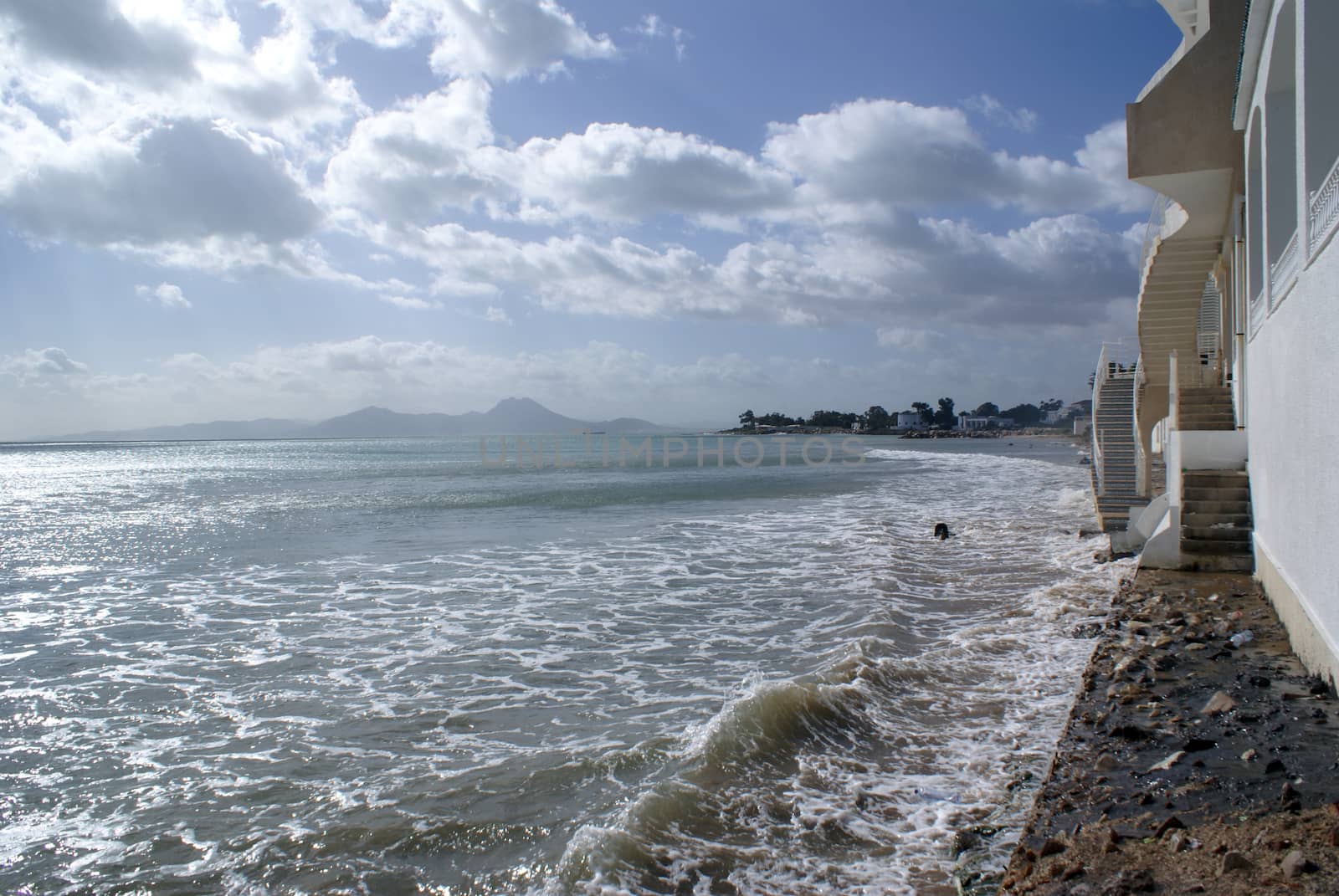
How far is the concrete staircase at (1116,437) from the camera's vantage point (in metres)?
20.6

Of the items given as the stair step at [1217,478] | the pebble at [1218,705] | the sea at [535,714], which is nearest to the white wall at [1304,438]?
the pebble at [1218,705]

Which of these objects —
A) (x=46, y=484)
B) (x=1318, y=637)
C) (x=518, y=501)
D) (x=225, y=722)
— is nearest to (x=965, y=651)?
(x=1318, y=637)

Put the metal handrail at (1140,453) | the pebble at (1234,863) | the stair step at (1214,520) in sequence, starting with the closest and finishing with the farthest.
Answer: the pebble at (1234,863) < the stair step at (1214,520) < the metal handrail at (1140,453)

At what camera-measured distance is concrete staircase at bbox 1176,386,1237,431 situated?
41.1 ft

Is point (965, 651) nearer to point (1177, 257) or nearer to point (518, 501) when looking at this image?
point (1177, 257)

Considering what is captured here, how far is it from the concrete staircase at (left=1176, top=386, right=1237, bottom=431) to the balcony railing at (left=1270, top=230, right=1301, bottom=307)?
5856 mm

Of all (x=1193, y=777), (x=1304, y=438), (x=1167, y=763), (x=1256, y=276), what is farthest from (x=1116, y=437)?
(x=1193, y=777)

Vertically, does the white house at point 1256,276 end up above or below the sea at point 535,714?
above

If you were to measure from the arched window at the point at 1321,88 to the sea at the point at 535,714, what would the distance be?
4.24 meters

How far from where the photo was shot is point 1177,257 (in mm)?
16547

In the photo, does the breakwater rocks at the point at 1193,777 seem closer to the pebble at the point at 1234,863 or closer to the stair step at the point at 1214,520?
the pebble at the point at 1234,863

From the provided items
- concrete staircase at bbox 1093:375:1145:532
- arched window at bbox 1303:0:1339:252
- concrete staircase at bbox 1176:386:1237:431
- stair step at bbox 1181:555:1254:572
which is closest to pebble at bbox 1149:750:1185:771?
arched window at bbox 1303:0:1339:252

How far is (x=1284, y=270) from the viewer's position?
21.6 ft

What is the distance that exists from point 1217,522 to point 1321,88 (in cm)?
542
